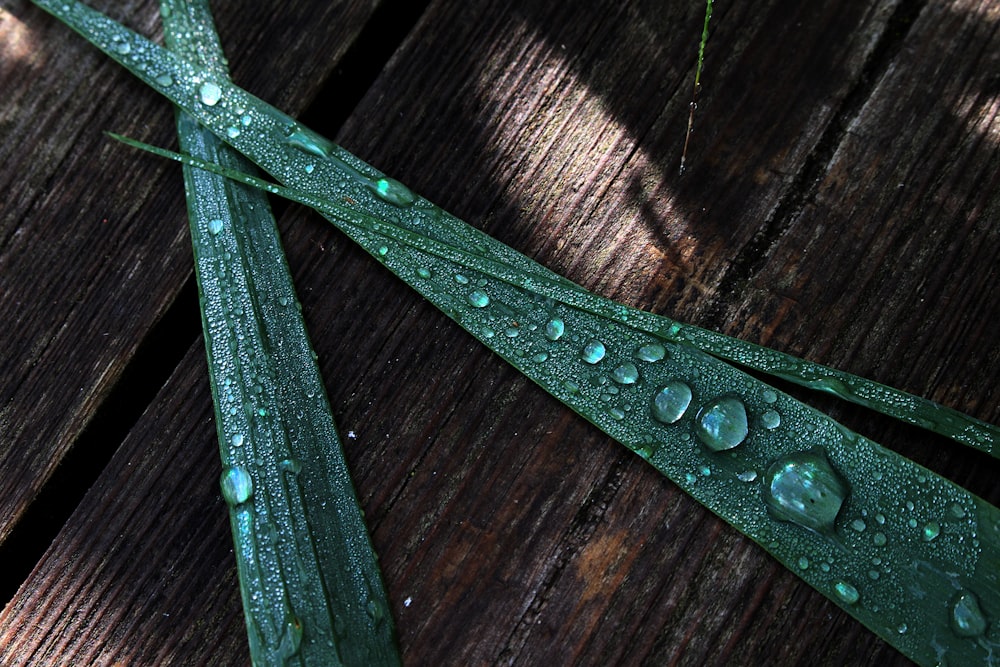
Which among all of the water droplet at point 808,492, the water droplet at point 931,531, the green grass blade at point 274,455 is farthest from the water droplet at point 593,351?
the water droplet at point 931,531

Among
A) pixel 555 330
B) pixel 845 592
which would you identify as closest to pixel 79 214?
pixel 555 330

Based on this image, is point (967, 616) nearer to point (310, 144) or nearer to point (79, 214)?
point (310, 144)

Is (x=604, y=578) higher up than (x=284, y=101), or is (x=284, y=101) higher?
(x=284, y=101)

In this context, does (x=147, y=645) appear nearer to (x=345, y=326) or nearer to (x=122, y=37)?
(x=345, y=326)

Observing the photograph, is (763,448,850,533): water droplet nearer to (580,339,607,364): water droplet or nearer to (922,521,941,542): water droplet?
(922,521,941,542): water droplet

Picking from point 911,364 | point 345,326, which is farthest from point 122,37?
point 911,364

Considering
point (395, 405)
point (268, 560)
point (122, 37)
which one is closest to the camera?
point (268, 560)

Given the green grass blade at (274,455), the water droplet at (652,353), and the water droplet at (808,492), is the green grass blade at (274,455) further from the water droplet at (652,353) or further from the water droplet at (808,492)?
the water droplet at (808,492)
